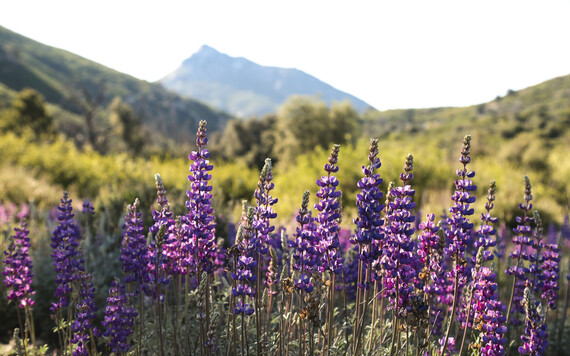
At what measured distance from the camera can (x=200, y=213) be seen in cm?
276

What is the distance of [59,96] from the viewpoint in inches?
4528

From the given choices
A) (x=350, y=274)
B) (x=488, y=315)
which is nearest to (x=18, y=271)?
(x=350, y=274)

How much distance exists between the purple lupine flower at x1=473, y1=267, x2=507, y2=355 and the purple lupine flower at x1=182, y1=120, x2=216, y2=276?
6.18 ft

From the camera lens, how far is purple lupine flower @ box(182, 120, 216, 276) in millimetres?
2752

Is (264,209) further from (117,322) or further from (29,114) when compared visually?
(29,114)

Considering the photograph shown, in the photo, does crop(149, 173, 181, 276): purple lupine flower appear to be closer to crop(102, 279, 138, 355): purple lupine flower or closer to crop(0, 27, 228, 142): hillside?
crop(102, 279, 138, 355): purple lupine flower

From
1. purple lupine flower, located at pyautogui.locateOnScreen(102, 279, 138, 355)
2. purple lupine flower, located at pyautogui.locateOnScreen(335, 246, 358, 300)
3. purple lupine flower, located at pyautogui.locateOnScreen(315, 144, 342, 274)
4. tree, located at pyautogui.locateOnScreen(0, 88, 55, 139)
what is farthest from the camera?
tree, located at pyautogui.locateOnScreen(0, 88, 55, 139)

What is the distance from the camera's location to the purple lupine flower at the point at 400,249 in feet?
8.07

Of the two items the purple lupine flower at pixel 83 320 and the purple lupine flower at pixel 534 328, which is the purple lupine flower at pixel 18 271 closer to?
the purple lupine flower at pixel 83 320

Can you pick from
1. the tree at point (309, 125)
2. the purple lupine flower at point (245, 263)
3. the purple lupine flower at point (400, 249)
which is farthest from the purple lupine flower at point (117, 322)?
the tree at point (309, 125)

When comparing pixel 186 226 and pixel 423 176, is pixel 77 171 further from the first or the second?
pixel 186 226

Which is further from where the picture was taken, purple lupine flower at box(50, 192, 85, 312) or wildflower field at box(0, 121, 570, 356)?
purple lupine flower at box(50, 192, 85, 312)

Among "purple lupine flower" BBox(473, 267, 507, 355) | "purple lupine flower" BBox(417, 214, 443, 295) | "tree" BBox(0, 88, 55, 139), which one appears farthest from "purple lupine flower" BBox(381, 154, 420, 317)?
"tree" BBox(0, 88, 55, 139)

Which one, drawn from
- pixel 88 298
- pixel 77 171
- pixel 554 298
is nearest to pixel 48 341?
pixel 88 298
